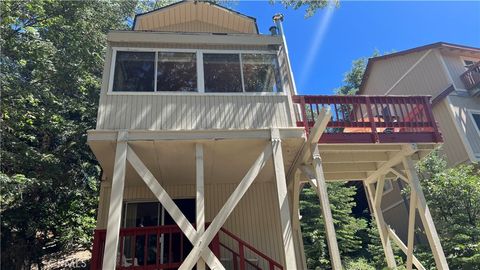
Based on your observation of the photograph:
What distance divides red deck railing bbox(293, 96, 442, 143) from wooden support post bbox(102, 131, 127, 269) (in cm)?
352

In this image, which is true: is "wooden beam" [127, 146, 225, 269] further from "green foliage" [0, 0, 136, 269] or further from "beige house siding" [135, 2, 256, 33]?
"green foliage" [0, 0, 136, 269]

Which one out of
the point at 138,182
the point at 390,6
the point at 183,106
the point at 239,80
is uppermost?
the point at 390,6

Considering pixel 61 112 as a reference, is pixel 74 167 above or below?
below

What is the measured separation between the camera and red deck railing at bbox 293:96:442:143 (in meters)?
6.89

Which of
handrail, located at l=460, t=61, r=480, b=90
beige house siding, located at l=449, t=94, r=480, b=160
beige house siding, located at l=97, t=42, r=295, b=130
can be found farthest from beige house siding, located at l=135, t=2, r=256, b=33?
handrail, located at l=460, t=61, r=480, b=90

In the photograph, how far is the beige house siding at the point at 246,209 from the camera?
766 cm

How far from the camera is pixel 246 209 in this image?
8.00 meters

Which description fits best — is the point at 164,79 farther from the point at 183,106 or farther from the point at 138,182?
the point at 138,182

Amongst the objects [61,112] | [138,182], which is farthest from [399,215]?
[61,112]

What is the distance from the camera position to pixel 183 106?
6645 mm

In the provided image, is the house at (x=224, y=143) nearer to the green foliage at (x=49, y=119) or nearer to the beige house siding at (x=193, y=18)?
the beige house siding at (x=193, y=18)

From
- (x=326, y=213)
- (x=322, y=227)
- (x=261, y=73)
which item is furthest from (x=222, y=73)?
(x=322, y=227)

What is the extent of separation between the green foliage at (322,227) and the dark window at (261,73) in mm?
7146

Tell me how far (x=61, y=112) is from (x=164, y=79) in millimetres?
7929
